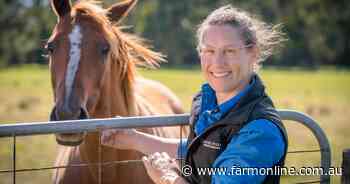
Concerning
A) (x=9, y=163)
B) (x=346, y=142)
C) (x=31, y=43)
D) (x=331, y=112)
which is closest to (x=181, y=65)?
(x=31, y=43)

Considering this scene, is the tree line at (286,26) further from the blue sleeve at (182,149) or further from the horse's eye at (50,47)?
the blue sleeve at (182,149)

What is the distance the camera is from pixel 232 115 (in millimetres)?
2084

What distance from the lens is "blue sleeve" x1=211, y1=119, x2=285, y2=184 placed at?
194 centimetres

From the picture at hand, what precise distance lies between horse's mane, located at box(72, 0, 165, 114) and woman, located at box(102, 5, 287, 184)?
147 cm

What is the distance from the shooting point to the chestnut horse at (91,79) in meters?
3.29

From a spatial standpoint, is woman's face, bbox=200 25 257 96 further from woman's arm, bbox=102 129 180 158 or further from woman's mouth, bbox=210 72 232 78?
woman's arm, bbox=102 129 180 158

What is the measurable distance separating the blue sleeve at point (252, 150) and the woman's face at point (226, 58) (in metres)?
0.25

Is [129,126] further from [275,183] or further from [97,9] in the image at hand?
[97,9]

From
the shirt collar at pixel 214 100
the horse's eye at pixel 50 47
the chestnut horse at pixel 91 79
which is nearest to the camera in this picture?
the shirt collar at pixel 214 100

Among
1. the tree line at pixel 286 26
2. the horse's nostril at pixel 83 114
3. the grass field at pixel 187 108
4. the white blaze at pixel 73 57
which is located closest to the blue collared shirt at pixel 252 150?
the horse's nostril at pixel 83 114

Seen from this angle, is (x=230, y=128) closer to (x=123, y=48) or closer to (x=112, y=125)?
(x=112, y=125)

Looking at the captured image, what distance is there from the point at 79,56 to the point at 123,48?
54 centimetres

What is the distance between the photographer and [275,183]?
6.97 feet

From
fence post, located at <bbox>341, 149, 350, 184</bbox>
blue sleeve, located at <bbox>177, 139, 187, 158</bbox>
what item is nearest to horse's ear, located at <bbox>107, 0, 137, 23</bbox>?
blue sleeve, located at <bbox>177, 139, 187, 158</bbox>
